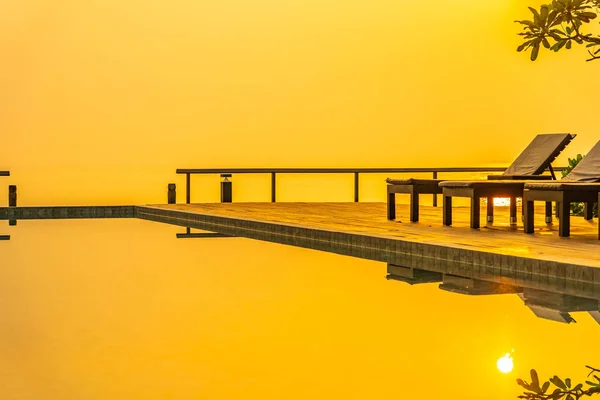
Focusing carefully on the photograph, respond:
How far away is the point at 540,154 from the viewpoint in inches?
346

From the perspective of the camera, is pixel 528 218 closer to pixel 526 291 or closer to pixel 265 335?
pixel 526 291

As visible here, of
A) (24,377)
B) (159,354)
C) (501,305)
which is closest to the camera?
(24,377)

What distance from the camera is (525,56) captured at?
1692cm

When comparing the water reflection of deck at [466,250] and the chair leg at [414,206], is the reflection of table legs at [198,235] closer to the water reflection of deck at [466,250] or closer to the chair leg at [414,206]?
the water reflection of deck at [466,250]

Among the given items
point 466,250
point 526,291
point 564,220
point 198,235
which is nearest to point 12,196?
point 198,235

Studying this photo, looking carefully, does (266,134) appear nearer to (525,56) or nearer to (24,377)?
(525,56)

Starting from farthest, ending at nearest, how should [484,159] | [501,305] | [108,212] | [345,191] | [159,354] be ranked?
[484,159] < [345,191] < [108,212] < [501,305] < [159,354]

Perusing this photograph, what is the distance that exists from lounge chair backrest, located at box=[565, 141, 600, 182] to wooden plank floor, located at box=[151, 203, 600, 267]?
37 centimetres

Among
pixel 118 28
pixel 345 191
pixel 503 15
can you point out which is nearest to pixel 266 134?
pixel 345 191

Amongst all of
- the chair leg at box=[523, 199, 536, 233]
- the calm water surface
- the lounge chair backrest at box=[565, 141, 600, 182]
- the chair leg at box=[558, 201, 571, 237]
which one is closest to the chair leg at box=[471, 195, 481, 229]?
the chair leg at box=[523, 199, 536, 233]

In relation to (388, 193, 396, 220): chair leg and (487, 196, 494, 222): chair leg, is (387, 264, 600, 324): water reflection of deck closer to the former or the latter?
(487, 196, 494, 222): chair leg

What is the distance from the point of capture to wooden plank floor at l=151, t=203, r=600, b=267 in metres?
5.65

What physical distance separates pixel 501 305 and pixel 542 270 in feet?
2.14

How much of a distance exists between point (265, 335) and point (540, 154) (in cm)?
533
